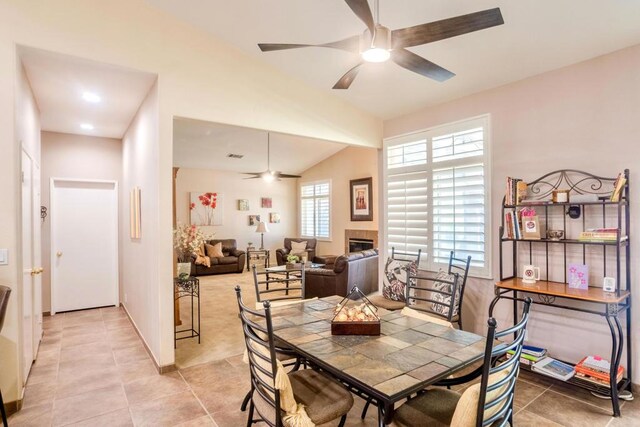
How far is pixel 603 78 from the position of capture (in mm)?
2939

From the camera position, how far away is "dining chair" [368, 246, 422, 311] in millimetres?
3869

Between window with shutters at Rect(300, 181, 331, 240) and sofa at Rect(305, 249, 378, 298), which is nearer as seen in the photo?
sofa at Rect(305, 249, 378, 298)

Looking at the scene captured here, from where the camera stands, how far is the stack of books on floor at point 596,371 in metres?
2.67

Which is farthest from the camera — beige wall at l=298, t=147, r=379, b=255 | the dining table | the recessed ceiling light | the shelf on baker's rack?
beige wall at l=298, t=147, r=379, b=255

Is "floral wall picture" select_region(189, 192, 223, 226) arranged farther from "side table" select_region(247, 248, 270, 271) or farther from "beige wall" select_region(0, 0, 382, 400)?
"beige wall" select_region(0, 0, 382, 400)

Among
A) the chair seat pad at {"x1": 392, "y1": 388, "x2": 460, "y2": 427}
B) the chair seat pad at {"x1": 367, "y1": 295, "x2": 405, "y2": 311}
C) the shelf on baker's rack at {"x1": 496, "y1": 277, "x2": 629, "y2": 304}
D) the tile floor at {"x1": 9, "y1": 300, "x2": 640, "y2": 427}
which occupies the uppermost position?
the shelf on baker's rack at {"x1": 496, "y1": 277, "x2": 629, "y2": 304}

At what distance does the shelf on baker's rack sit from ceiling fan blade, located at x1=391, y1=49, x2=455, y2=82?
1.95 m

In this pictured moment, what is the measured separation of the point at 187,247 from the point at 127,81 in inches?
75.0

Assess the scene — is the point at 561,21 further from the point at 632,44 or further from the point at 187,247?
the point at 187,247

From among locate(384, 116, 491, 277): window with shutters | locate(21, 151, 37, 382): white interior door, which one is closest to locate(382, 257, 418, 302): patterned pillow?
locate(384, 116, 491, 277): window with shutters

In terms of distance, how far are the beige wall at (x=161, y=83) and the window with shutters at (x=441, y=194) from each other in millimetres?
1119

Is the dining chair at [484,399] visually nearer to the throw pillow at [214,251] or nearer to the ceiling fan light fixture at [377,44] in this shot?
the ceiling fan light fixture at [377,44]

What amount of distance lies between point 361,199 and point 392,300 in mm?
4448

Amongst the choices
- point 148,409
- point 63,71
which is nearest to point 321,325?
point 148,409
